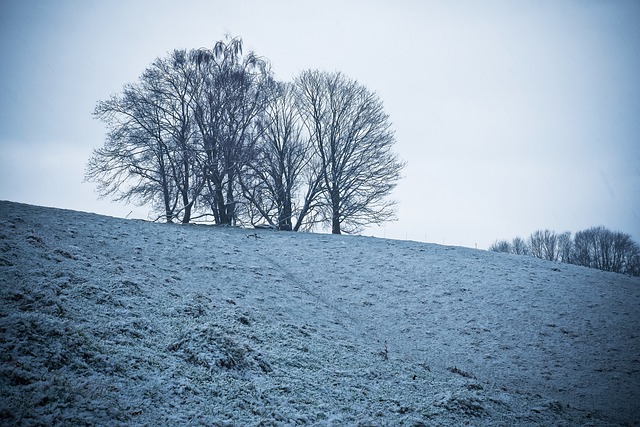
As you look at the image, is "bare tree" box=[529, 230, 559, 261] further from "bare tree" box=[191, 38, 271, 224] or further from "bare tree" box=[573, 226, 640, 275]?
"bare tree" box=[191, 38, 271, 224]

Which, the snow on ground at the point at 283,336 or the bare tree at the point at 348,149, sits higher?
the bare tree at the point at 348,149


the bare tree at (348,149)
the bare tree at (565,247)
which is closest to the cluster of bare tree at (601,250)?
the bare tree at (565,247)

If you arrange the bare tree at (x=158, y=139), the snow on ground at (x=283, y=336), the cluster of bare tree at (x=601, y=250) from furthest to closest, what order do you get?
1. the cluster of bare tree at (x=601, y=250)
2. the bare tree at (x=158, y=139)
3. the snow on ground at (x=283, y=336)

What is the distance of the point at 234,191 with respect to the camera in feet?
66.4

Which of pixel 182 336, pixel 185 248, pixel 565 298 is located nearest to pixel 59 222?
pixel 185 248

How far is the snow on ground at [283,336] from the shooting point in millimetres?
3822

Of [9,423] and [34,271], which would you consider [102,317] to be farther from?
[9,423]

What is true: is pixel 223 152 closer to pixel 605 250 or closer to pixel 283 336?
pixel 283 336

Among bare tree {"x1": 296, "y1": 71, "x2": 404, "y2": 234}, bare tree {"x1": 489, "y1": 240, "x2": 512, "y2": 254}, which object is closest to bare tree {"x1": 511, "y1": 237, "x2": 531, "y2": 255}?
bare tree {"x1": 489, "y1": 240, "x2": 512, "y2": 254}

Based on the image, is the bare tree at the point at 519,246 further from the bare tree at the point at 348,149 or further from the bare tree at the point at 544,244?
the bare tree at the point at 348,149

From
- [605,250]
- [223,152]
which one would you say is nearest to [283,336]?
[223,152]

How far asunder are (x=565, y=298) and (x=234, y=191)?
16.2 metres

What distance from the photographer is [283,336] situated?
6.41 m

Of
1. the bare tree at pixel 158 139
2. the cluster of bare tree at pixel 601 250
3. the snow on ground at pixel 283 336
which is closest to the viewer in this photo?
the snow on ground at pixel 283 336
